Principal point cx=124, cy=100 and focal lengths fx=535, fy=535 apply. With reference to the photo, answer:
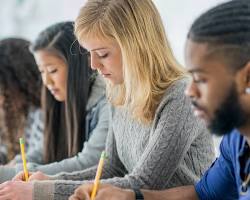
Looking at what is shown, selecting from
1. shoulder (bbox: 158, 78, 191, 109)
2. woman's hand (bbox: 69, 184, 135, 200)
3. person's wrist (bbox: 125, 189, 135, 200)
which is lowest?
person's wrist (bbox: 125, 189, 135, 200)

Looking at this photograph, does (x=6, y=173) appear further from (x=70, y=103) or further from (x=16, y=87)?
(x=16, y=87)

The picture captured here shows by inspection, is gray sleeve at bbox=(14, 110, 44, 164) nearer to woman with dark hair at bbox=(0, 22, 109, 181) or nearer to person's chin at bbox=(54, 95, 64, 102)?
woman with dark hair at bbox=(0, 22, 109, 181)

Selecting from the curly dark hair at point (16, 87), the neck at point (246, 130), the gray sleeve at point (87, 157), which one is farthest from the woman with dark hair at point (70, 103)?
the neck at point (246, 130)

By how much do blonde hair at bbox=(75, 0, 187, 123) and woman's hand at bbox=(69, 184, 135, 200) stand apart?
21 cm

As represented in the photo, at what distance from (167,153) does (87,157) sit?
0.45 metres

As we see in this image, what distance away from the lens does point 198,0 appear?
171 cm

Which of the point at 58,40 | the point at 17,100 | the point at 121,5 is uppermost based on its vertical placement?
the point at 121,5

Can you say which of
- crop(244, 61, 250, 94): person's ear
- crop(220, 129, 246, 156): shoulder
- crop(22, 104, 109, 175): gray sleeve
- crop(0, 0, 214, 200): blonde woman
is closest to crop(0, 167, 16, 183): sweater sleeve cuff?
crop(22, 104, 109, 175): gray sleeve

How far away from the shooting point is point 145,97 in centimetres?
118

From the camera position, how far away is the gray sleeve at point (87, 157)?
4.98 feet

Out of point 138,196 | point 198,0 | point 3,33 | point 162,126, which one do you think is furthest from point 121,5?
point 3,33

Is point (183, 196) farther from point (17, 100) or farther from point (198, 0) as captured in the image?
point (17, 100)

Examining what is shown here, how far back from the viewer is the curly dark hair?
195 cm

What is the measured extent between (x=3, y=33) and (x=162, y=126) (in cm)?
166
